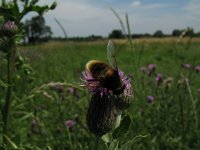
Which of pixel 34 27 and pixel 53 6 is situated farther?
pixel 34 27

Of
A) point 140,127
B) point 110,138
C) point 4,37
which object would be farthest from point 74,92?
point 110,138

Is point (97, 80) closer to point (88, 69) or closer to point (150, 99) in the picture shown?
point (88, 69)

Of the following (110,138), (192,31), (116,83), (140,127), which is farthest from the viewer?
(140,127)

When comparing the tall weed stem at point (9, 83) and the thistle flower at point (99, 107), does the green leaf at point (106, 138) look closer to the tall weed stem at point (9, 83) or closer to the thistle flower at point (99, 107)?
the thistle flower at point (99, 107)

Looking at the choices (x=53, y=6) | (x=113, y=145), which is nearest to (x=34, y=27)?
(x=53, y=6)

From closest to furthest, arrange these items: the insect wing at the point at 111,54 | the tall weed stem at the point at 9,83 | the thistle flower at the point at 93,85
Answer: the insect wing at the point at 111,54
the thistle flower at the point at 93,85
the tall weed stem at the point at 9,83

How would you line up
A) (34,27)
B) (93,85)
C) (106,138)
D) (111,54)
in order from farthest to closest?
(34,27), (106,138), (93,85), (111,54)

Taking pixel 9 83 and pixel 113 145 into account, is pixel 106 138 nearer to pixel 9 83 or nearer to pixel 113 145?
pixel 113 145

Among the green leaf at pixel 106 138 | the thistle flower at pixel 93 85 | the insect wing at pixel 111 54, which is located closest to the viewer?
the insect wing at pixel 111 54

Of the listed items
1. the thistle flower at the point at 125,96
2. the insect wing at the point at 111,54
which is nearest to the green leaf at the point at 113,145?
the thistle flower at the point at 125,96
